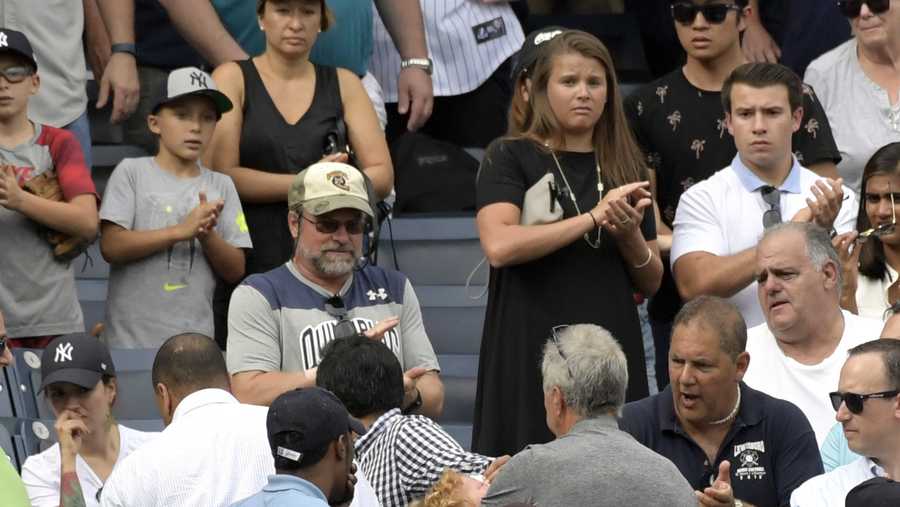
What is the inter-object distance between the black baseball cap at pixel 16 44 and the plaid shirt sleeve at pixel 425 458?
291cm

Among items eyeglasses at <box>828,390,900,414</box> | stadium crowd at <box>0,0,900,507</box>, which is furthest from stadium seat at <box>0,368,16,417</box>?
eyeglasses at <box>828,390,900,414</box>

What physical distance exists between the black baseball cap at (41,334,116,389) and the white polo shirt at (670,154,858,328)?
2326 millimetres

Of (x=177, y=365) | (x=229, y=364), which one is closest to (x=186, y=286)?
(x=229, y=364)

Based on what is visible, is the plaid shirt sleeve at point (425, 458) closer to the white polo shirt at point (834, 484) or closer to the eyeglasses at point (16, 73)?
the white polo shirt at point (834, 484)

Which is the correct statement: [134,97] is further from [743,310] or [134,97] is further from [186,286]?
[743,310]

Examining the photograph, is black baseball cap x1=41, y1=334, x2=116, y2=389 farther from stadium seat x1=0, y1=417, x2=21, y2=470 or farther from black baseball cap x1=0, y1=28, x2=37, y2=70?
black baseball cap x1=0, y1=28, x2=37, y2=70

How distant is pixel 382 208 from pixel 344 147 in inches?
14.0

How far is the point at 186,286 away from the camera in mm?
8688

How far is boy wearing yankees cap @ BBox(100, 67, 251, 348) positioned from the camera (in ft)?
28.5

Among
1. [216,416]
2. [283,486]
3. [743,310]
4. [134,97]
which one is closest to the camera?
[283,486]

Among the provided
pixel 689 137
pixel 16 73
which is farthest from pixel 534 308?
pixel 16 73

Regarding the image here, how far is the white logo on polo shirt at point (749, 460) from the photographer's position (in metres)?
6.88

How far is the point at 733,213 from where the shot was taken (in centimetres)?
832

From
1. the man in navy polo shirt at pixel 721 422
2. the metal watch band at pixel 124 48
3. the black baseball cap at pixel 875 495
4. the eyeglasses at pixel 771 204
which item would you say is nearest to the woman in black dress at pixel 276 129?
the metal watch band at pixel 124 48
